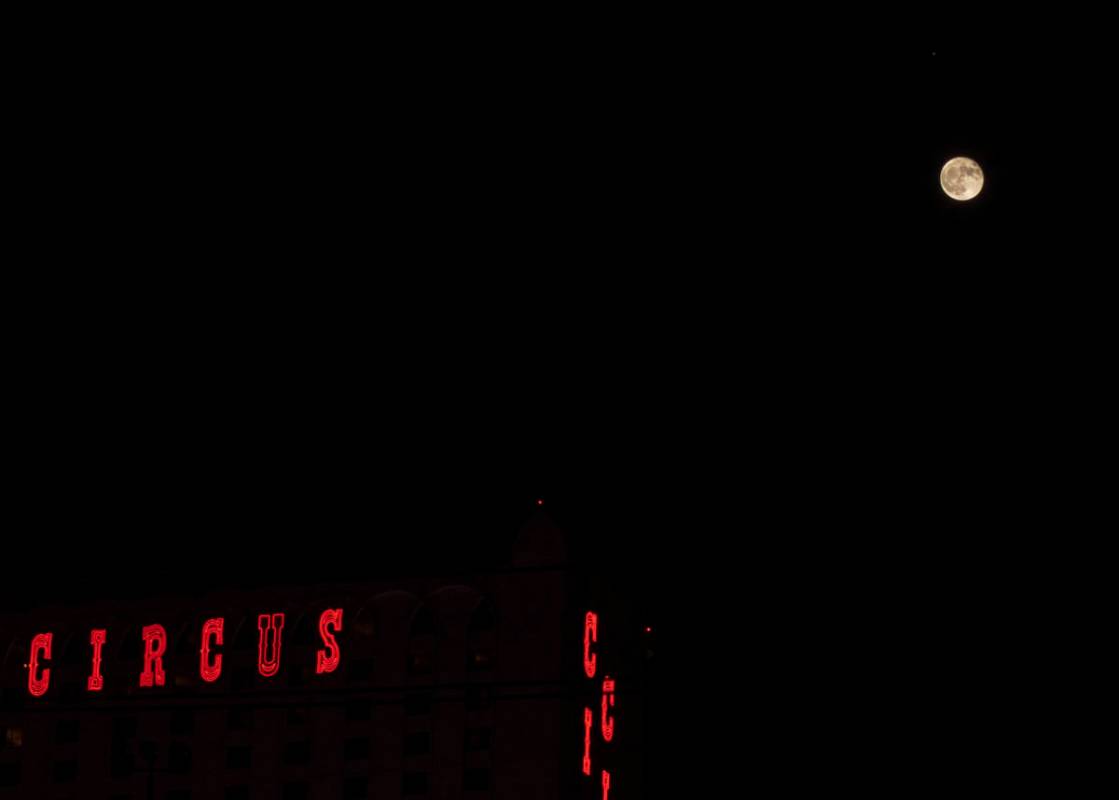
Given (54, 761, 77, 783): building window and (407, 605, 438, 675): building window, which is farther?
(54, 761, 77, 783): building window

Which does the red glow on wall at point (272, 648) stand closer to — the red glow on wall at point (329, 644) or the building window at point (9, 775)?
the red glow on wall at point (329, 644)

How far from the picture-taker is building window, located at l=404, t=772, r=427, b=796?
44875 millimetres

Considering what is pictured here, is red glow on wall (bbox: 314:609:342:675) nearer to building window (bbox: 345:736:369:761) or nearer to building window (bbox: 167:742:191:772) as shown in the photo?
building window (bbox: 345:736:369:761)

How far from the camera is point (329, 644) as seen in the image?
153 ft

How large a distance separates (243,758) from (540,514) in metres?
13.6

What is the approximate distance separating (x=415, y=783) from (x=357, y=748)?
260 centimetres

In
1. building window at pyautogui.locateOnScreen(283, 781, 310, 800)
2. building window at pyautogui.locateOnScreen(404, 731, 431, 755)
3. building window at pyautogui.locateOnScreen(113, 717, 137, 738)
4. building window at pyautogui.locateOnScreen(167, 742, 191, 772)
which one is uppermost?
building window at pyautogui.locateOnScreen(113, 717, 137, 738)

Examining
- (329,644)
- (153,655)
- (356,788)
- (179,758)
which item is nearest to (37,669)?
(153,655)

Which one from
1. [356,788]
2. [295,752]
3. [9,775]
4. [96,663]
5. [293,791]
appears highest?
[96,663]

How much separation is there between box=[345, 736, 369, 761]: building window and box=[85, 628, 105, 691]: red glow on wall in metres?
9.78

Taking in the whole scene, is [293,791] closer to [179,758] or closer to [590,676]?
[179,758]

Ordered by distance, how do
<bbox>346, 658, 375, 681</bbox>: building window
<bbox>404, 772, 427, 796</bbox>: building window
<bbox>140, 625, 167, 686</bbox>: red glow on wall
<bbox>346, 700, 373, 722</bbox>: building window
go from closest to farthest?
<bbox>404, 772, 427, 796</bbox>: building window, <bbox>346, 700, 373, 722</bbox>: building window, <bbox>346, 658, 375, 681</bbox>: building window, <bbox>140, 625, 167, 686</bbox>: red glow on wall

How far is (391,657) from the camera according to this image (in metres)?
46.8

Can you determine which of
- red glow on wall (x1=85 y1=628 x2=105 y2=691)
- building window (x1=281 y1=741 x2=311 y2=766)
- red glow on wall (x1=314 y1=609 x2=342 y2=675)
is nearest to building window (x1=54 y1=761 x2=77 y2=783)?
red glow on wall (x1=85 y1=628 x2=105 y2=691)
